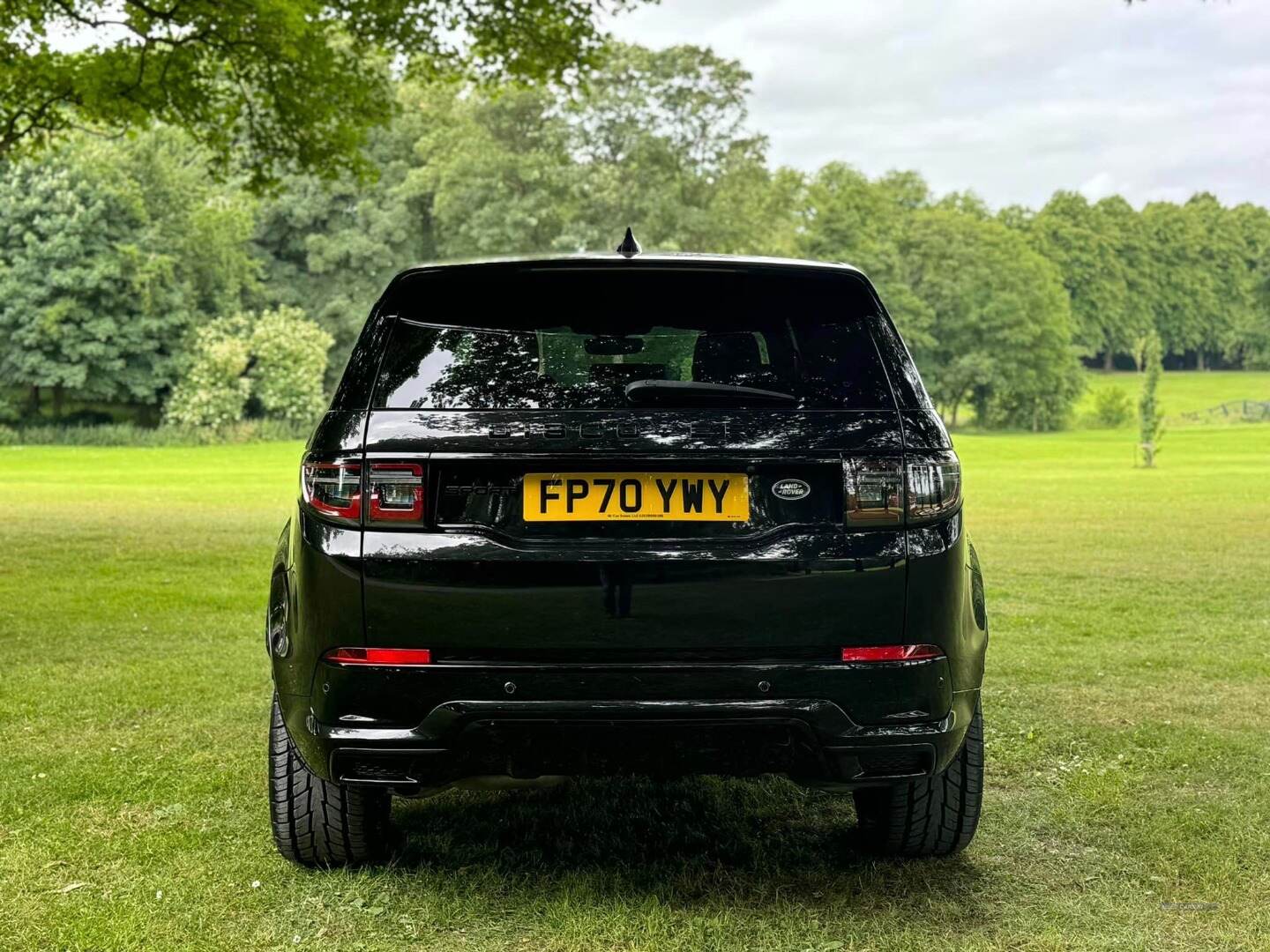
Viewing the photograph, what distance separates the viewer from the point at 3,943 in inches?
136

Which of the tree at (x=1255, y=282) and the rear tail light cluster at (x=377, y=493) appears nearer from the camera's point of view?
the rear tail light cluster at (x=377, y=493)

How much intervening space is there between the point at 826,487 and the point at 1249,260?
120m

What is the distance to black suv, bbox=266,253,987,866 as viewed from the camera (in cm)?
327

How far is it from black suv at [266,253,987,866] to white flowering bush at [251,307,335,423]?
163 feet

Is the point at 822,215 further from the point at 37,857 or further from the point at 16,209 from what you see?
the point at 37,857

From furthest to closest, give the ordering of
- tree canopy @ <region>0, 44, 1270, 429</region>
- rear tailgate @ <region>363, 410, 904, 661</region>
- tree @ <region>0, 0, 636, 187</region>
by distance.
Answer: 1. tree canopy @ <region>0, 44, 1270, 429</region>
2. tree @ <region>0, 0, 636, 187</region>
3. rear tailgate @ <region>363, 410, 904, 661</region>

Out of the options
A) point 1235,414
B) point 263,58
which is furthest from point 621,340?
point 1235,414

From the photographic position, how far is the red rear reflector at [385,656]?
130 inches

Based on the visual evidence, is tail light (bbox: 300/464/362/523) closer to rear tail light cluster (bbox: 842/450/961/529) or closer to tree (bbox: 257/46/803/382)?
rear tail light cluster (bbox: 842/450/961/529)

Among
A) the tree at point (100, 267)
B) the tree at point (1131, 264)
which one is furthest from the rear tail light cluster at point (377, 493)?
the tree at point (1131, 264)

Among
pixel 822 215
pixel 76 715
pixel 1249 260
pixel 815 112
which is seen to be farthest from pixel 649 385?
pixel 1249 260

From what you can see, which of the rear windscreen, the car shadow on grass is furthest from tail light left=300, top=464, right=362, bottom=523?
the car shadow on grass

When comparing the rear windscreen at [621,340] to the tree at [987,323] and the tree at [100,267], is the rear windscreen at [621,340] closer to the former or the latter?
the tree at [100,267]

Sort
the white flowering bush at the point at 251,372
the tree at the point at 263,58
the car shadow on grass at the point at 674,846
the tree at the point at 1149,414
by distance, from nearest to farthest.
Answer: the car shadow on grass at the point at 674,846 < the tree at the point at 263,58 < the tree at the point at 1149,414 < the white flowering bush at the point at 251,372
